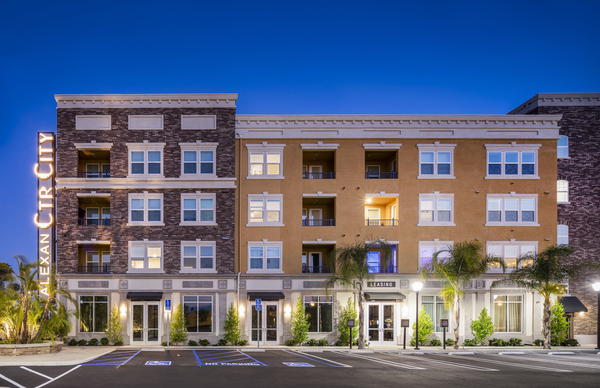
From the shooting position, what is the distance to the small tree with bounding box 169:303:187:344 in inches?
1060

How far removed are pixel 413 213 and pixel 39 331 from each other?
2279 centimetres

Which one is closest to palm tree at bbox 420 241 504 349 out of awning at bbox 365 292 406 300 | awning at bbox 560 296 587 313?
awning at bbox 365 292 406 300

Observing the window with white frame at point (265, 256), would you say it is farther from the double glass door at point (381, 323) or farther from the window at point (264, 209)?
the double glass door at point (381, 323)

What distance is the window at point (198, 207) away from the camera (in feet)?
93.8

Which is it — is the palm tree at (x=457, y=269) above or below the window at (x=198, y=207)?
below

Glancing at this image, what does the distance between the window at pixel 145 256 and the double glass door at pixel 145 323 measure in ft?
7.43

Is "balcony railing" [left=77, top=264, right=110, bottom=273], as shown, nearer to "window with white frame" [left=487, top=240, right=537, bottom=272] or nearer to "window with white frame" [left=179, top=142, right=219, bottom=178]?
"window with white frame" [left=179, top=142, right=219, bottom=178]

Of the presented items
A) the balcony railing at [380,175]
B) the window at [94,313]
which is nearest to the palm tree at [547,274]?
the balcony railing at [380,175]

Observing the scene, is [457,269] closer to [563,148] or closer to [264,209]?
[563,148]

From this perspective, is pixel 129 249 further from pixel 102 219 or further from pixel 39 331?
pixel 39 331

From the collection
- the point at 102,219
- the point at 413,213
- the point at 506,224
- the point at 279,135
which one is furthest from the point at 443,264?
the point at 102,219

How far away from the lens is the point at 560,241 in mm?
29578

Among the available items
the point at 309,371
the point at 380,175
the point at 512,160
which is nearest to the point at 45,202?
the point at 309,371

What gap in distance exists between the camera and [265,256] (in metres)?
28.5
